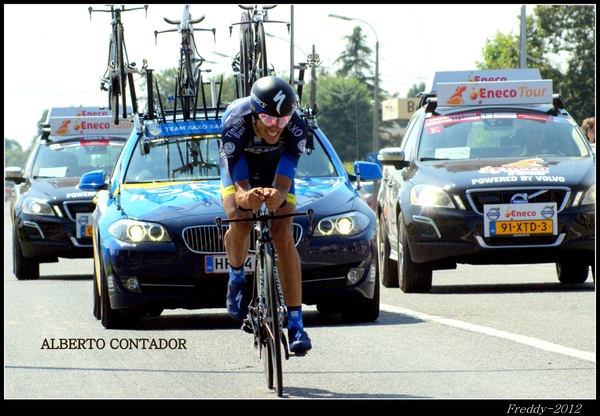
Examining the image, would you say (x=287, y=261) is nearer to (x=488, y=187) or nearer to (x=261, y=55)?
(x=488, y=187)

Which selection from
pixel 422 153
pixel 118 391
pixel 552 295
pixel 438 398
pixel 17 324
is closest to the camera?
pixel 438 398

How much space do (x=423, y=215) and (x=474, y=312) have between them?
84.7 inches

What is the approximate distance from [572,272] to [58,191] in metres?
6.70

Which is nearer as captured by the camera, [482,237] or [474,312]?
[474,312]

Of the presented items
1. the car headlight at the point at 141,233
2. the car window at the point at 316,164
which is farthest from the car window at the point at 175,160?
the car headlight at the point at 141,233

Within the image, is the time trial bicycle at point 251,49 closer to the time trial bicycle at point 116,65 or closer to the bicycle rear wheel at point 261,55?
the bicycle rear wheel at point 261,55

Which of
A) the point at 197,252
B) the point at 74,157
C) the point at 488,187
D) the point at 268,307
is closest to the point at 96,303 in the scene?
the point at 197,252

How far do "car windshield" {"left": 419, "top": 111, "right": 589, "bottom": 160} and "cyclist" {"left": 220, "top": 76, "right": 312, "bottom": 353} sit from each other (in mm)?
6600

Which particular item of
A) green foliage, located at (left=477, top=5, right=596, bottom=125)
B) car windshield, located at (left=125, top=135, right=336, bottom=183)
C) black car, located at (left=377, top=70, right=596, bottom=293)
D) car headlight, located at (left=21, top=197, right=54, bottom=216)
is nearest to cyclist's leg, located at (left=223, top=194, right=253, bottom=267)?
car windshield, located at (left=125, top=135, right=336, bottom=183)

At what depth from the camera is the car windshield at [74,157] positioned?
18469 mm

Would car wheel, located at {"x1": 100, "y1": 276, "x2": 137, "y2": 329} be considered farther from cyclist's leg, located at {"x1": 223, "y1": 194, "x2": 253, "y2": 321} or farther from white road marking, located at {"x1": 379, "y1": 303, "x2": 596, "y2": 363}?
cyclist's leg, located at {"x1": 223, "y1": 194, "x2": 253, "y2": 321}

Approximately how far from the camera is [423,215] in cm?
1339
